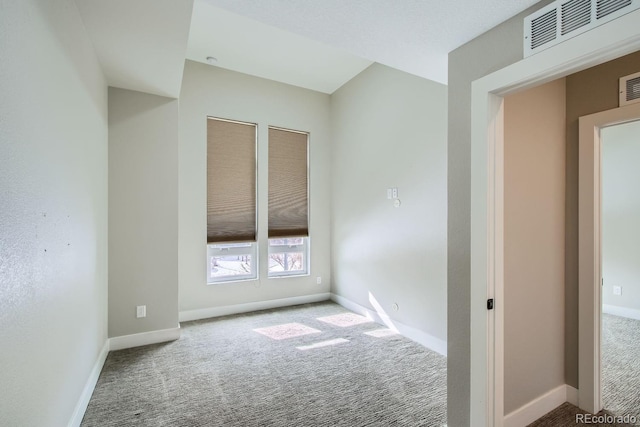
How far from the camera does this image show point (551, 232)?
2.25m

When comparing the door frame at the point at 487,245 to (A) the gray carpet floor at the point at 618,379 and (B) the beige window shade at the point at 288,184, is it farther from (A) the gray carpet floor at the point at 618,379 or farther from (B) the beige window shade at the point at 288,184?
(B) the beige window shade at the point at 288,184

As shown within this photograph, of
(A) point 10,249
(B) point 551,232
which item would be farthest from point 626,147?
(A) point 10,249

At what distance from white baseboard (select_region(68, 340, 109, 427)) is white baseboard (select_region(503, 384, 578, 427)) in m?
2.75

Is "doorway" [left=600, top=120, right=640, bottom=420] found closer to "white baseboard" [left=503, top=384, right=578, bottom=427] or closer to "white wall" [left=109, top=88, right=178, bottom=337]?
"white baseboard" [left=503, top=384, right=578, bottom=427]

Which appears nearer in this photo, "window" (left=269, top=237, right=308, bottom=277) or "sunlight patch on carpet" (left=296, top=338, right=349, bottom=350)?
"sunlight patch on carpet" (left=296, top=338, right=349, bottom=350)

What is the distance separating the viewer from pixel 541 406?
217 centimetres

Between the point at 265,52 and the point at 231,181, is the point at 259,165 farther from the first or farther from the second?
the point at 265,52

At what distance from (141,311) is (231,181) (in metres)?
1.97

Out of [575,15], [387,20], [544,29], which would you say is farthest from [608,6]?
[387,20]

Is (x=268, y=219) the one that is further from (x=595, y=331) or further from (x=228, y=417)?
(x=595, y=331)

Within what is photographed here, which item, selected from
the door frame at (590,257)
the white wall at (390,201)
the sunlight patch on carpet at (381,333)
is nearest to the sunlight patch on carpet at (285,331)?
the sunlight patch on carpet at (381,333)

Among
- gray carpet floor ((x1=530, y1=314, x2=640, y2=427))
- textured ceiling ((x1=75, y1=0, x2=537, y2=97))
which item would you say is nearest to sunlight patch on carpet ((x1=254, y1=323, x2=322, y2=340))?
gray carpet floor ((x1=530, y1=314, x2=640, y2=427))

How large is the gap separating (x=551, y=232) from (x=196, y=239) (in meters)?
3.84

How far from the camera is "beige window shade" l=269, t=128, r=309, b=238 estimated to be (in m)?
4.69
